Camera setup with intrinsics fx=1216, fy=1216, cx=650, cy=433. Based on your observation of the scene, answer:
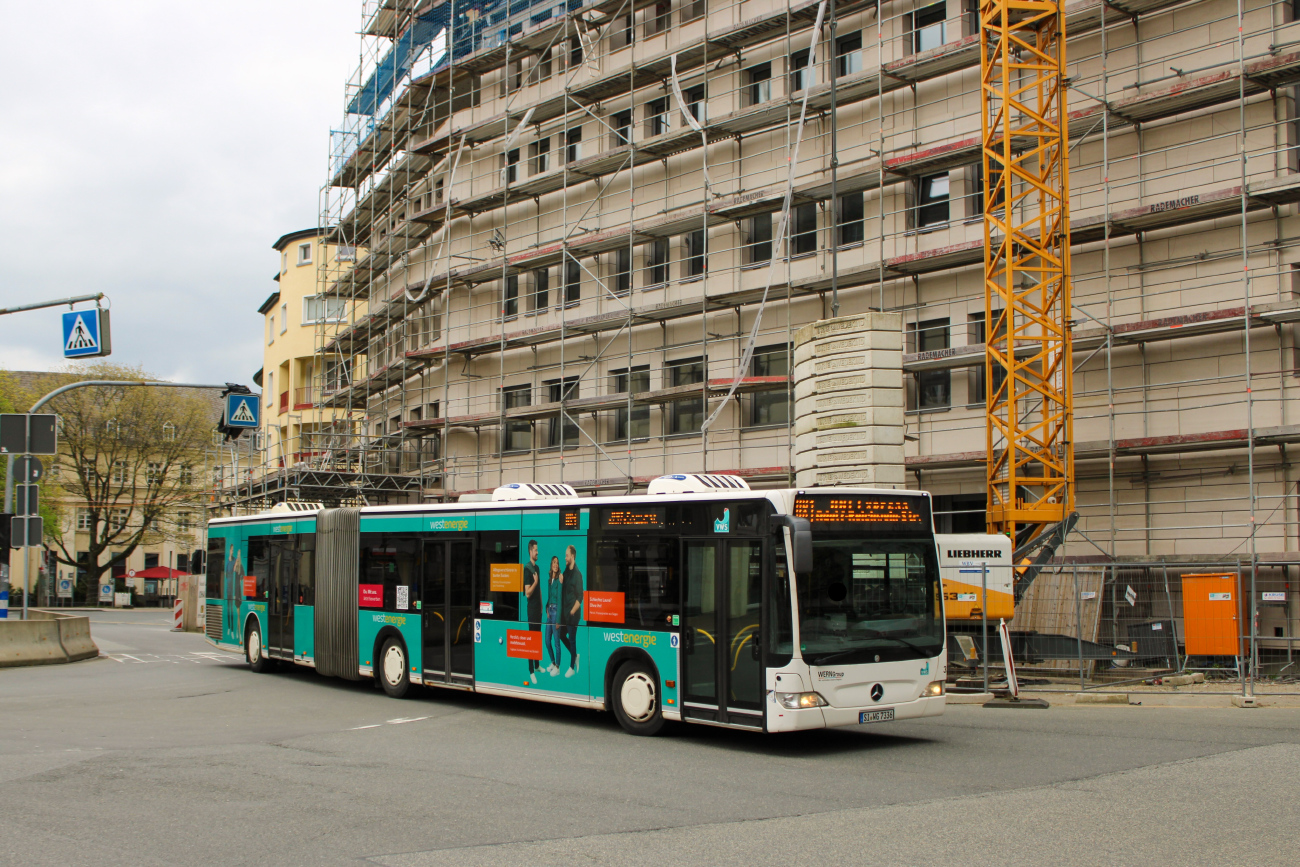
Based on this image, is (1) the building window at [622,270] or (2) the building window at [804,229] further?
(1) the building window at [622,270]

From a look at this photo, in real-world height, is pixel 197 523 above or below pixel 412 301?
below

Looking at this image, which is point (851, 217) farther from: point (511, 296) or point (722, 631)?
point (722, 631)

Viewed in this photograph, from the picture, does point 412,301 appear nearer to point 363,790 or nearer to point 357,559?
point 357,559

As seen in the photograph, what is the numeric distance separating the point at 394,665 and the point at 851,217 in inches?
572

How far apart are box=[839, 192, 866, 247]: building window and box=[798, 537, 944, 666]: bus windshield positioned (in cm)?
1491

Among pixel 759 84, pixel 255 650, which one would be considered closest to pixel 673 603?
pixel 255 650

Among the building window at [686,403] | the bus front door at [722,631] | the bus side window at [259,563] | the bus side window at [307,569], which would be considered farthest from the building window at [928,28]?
the bus front door at [722,631]

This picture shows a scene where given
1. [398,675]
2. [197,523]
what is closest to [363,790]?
[398,675]

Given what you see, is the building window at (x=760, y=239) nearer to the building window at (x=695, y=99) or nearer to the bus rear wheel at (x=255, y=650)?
the building window at (x=695, y=99)

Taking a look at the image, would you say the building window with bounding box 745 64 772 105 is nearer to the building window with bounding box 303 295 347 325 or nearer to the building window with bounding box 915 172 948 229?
the building window with bounding box 915 172 948 229

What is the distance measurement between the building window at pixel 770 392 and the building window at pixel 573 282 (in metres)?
6.73

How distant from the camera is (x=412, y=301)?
36.6 meters

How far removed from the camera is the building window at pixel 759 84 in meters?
28.1

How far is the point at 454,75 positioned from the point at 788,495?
27873 millimetres
